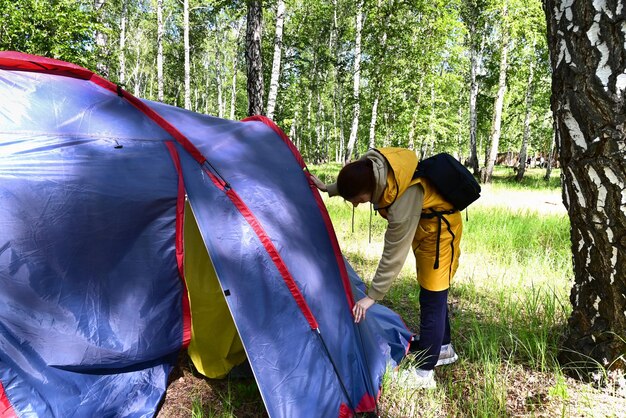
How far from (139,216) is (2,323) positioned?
820 mm

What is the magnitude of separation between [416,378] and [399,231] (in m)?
0.99

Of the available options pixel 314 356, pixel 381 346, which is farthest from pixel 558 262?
pixel 314 356

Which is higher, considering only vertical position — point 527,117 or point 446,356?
point 527,117

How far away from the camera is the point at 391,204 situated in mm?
2084

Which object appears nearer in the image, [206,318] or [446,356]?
[446,356]

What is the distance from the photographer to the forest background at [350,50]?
7371 millimetres

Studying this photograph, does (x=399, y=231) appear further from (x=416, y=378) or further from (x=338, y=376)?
(x=416, y=378)

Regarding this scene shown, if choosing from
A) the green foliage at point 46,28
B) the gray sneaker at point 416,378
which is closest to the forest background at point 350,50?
the green foliage at point 46,28

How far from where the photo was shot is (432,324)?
7.80ft

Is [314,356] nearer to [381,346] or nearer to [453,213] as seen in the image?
[381,346]

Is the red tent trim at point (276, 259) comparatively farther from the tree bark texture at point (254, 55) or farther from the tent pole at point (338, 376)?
the tree bark texture at point (254, 55)

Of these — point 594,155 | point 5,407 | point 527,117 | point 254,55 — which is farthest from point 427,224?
point 527,117

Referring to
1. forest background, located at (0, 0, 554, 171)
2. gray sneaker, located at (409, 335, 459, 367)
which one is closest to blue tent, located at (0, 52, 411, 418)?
gray sneaker, located at (409, 335, 459, 367)

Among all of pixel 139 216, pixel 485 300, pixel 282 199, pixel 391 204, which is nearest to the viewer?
pixel 391 204
